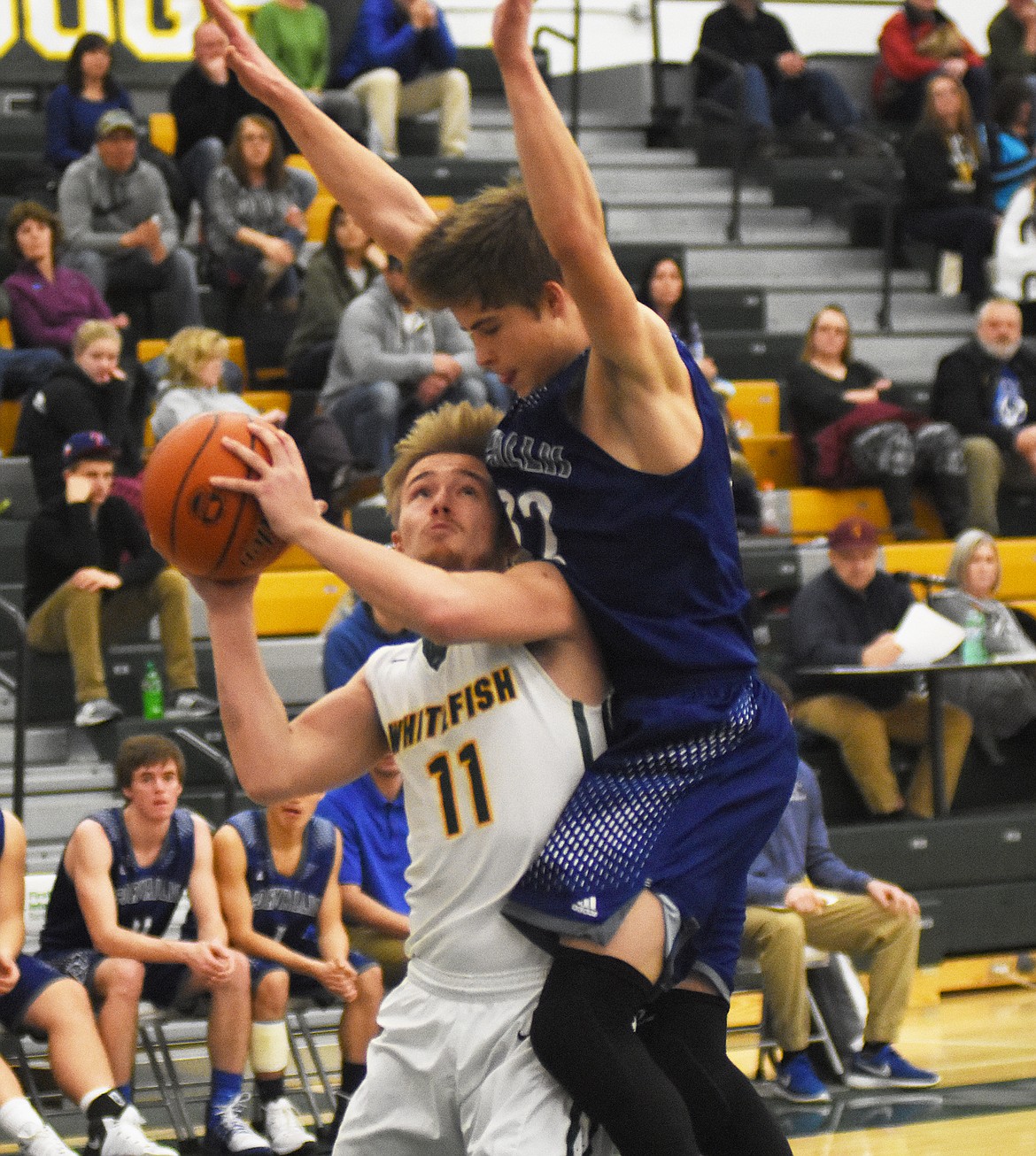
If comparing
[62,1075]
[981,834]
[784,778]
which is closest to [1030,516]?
[981,834]

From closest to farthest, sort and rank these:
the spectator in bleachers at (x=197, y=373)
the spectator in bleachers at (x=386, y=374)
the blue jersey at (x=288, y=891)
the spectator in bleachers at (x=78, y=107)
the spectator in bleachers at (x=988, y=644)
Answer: the blue jersey at (x=288, y=891), the spectator in bleachers at (x=197, y=373), the spectator in bleachers at (x=988, y=644), the spectator in bleachers at (x=386, y=374), the spectator in bleachers at (x=78, y=107)

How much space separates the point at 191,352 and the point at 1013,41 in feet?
23.9

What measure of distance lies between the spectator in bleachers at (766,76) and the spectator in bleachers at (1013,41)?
1.07 meters

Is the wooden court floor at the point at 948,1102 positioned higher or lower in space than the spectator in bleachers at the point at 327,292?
lower

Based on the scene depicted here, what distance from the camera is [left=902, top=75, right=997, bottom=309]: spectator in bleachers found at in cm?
1122

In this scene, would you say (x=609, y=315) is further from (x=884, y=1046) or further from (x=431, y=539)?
(x=884, y=1046)

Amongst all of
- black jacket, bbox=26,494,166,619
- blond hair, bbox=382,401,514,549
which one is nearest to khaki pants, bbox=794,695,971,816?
black jacket, bbox=26,494,166,619

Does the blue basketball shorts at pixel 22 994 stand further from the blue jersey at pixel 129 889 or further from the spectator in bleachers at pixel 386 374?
the spectator in bleachers at pixel 386 374

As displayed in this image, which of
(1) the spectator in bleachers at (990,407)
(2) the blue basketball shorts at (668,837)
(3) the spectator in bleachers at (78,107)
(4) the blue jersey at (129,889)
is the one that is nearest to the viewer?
(2) the blue basketball shorts at (668,837)

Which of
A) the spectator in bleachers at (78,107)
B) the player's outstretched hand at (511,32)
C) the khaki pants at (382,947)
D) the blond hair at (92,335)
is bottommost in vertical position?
the khaki pants at (382,947)

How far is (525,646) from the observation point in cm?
263

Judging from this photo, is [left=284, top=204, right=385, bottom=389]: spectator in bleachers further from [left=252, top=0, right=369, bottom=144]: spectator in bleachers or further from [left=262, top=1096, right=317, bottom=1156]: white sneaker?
[left=262, top=1096, right=317, bottom=1156]: white sneaker

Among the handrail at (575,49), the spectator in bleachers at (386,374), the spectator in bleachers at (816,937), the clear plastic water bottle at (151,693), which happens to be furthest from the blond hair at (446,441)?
the handrail at (575,49)

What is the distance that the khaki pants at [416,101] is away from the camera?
10.8 m
